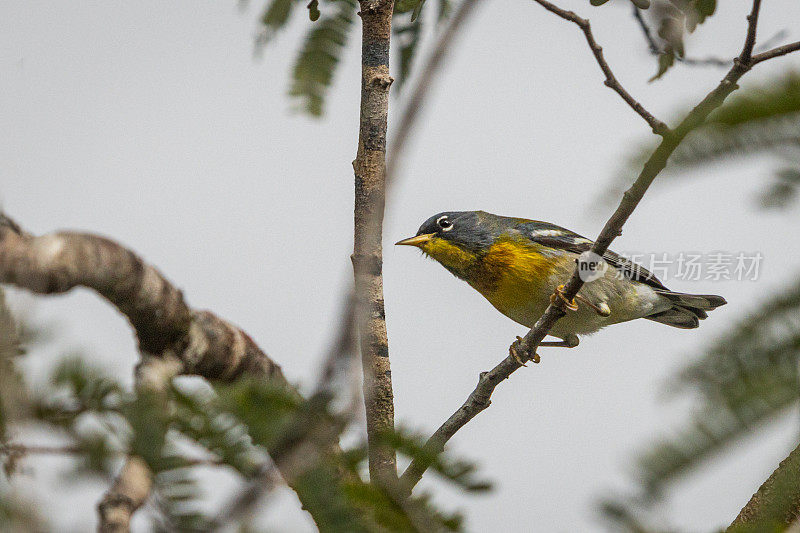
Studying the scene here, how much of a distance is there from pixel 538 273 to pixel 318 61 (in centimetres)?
297

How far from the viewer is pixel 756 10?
2.89 m

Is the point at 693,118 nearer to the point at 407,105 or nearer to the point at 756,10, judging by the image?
the point at 407,105

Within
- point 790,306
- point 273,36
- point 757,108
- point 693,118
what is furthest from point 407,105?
point 273,36

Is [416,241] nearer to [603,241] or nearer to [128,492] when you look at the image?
[603,241]

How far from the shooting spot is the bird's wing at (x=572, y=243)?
750 centimetres

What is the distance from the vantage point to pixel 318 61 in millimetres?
4914

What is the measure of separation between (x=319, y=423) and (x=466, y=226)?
245 inches

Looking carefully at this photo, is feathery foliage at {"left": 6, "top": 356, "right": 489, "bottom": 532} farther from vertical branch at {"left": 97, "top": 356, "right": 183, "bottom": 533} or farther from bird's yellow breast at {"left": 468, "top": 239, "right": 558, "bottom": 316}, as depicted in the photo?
bird's yellow breast at {"left": 468, "top": 239, "right": 558, "bottom": 316}

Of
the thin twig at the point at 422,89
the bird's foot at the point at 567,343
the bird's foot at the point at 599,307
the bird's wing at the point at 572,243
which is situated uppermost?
the thin twig at the point at 422,89

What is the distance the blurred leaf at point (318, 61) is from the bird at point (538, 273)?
2.82 m

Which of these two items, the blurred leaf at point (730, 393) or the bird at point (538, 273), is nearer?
the blurred leaf at point (730, 393)

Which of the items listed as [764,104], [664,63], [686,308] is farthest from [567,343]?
[764,104]

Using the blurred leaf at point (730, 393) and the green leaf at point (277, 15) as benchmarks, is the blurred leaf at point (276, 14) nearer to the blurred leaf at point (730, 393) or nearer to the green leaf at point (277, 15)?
the green leaf at point (277, 15)

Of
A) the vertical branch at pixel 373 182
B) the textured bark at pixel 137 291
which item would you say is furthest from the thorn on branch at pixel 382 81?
the textured bark at pixel 137 291
